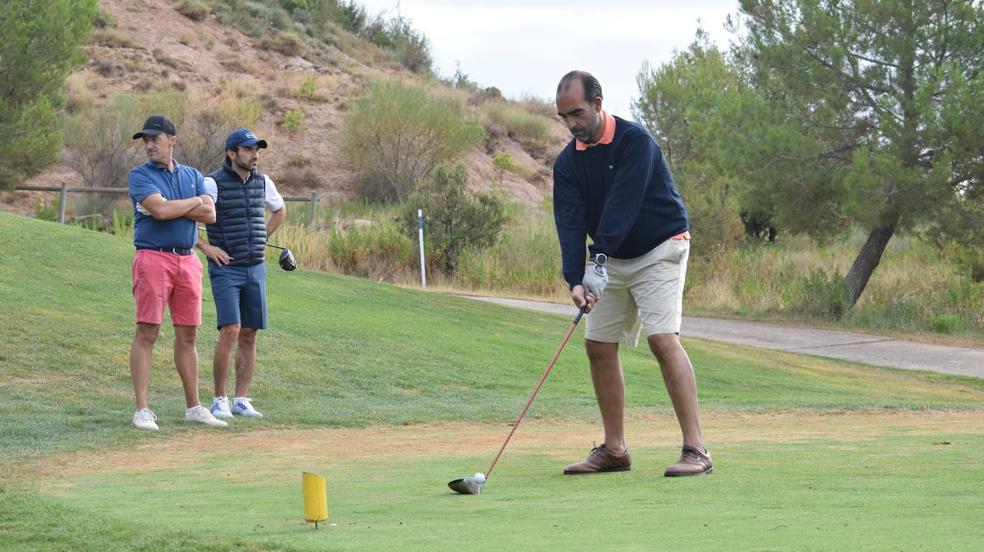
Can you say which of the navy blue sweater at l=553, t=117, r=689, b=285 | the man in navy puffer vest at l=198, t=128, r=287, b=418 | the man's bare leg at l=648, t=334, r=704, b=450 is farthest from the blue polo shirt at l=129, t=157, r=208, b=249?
the man's bare leg at l=648, t=334, r=704, b=450

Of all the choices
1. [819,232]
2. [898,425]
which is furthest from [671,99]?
[898,425]

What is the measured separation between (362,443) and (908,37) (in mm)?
18777

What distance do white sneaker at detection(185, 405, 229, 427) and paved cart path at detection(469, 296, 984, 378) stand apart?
42.4 feet

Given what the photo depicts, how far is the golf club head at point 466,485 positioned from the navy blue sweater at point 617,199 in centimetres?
127

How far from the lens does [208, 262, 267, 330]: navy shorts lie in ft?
36.8

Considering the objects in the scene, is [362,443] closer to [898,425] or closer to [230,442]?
[230,442]

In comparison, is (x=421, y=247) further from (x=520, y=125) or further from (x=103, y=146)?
(x=520, y=125)

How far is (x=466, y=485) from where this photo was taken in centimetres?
640

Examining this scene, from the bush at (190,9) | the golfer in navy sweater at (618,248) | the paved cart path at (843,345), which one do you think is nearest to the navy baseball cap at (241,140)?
the golfer in navy sweater at (618,248)

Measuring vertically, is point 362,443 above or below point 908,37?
below

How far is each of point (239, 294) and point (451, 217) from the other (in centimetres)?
2252

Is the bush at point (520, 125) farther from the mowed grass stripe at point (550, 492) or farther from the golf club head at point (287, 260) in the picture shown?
the mowed grass stripe at point (550, 492)

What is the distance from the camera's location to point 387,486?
711cm

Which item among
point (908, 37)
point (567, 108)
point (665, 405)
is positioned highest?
point (908, 37)
